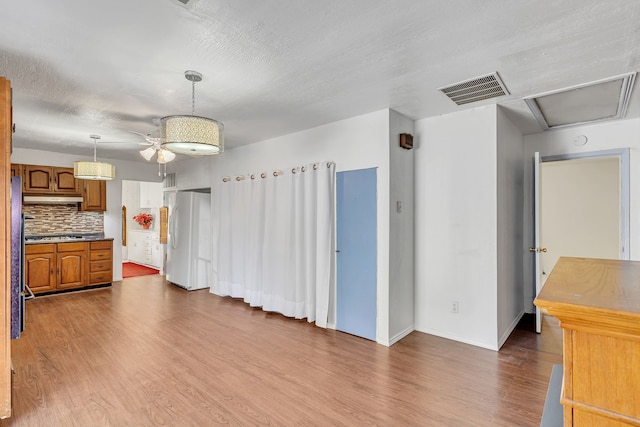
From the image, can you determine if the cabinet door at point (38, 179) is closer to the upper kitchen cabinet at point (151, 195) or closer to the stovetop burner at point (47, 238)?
the stovetop burner at point (47, 238)

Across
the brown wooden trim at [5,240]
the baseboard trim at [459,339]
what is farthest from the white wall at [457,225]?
the brown wooden trim at [5,240]

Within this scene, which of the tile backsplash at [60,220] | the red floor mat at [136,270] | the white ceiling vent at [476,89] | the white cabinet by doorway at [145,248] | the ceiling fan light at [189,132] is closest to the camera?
the ceiling fan light at [189,132]

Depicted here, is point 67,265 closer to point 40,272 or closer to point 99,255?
point 40,272

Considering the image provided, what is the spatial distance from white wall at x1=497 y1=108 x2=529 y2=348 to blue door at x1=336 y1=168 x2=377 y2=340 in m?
1.29

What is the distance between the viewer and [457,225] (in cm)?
354

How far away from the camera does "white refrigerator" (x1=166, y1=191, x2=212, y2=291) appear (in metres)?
5.91

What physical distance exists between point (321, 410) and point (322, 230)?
79.8 inches

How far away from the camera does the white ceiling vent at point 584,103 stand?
280 centimetres

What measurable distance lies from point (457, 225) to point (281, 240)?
224 cm

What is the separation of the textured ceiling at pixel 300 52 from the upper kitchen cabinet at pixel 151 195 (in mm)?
5018

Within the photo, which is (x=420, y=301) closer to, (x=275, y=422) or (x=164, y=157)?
(x=275, y=422)

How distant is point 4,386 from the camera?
6.94 feet

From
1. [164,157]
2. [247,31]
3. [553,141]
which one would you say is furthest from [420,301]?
[164,157]

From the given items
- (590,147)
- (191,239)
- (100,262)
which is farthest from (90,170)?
(590,147)
